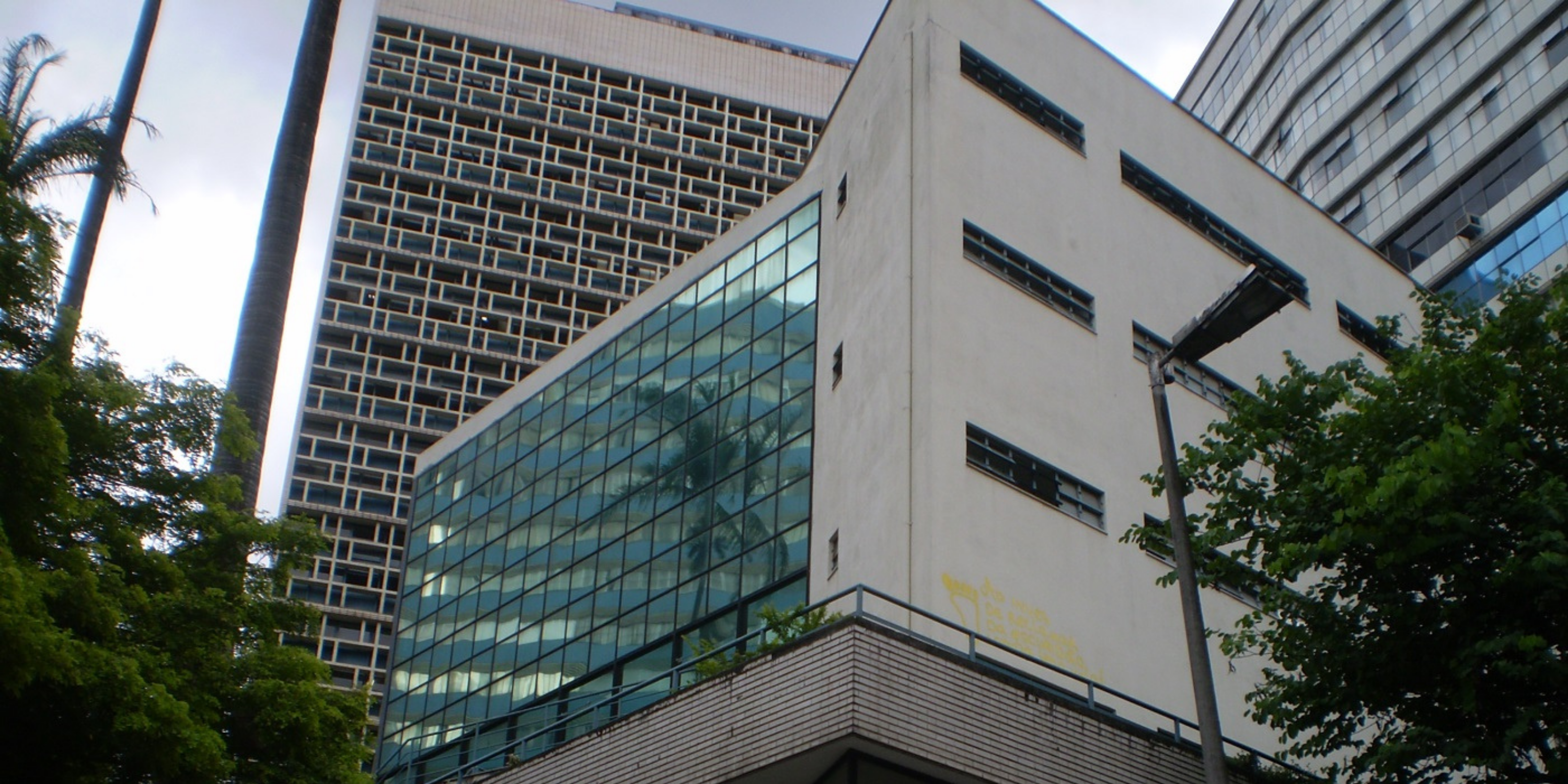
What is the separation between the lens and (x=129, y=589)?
56.4ft

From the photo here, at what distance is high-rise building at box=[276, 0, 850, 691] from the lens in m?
70.9

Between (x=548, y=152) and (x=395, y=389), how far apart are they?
16.7 metres

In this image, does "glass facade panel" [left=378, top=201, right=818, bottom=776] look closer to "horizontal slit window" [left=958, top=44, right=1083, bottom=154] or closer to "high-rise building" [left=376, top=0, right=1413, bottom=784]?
"high-rise building" [left=376, top=0, right=1413, bottom=784]

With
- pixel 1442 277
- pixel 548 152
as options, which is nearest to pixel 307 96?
pixel 1442 277

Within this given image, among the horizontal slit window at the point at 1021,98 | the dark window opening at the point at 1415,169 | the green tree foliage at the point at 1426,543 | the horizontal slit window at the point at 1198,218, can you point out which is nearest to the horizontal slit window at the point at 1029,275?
the horizontal slit window at the point at 1021,98

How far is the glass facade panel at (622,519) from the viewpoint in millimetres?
28609

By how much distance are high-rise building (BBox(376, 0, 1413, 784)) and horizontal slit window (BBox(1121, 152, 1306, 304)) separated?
0.31 ft

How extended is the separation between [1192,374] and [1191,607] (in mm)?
16958

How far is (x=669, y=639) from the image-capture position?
28.8 m

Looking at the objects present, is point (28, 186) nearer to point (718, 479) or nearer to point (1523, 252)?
point (718, 479)

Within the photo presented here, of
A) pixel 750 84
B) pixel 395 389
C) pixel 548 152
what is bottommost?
pixel 395 389

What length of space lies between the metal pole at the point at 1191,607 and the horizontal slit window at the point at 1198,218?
56.8ft

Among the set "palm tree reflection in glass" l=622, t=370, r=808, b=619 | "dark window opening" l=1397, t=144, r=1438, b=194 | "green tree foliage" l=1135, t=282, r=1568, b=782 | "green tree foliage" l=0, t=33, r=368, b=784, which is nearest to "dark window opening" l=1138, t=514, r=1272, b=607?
"green tree foliage" l=1135, t=282, r=1568, b=782

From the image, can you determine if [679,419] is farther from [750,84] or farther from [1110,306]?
[750,84]
